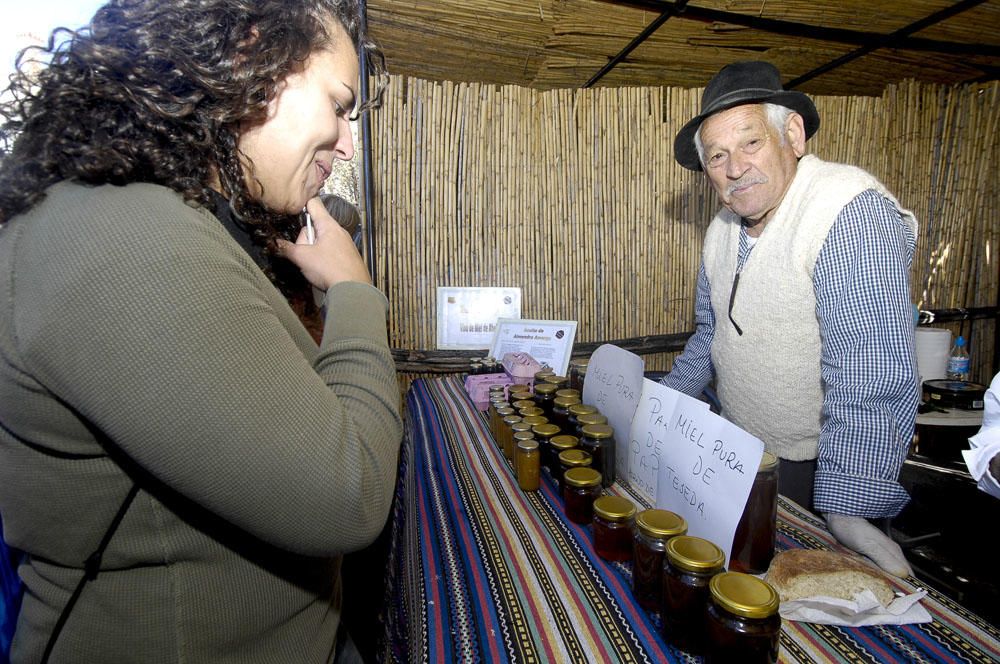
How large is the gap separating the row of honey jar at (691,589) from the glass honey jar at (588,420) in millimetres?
333

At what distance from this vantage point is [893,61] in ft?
9.48

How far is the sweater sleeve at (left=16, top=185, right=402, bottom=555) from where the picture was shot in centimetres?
46

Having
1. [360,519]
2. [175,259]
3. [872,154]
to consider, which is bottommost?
[360,519]

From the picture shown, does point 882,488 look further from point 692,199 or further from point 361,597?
point 692,199

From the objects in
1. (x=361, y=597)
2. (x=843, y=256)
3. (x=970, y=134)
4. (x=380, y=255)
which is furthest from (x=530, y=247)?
(x=970, y=134)

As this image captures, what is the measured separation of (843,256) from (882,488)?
0.66m

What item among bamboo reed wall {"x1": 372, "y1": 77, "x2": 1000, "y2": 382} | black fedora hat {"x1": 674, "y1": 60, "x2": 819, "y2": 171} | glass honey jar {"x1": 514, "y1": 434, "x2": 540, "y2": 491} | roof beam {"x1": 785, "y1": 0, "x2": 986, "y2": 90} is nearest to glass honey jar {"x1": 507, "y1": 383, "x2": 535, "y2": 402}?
glass honey jar {"x1": 514, "y1": 434, "x2": 540, "y2": 491}

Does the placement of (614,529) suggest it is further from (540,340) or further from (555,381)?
(540,340)

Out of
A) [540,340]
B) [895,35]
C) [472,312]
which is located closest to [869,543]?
[540,340]

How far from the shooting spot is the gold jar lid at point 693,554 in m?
0.67

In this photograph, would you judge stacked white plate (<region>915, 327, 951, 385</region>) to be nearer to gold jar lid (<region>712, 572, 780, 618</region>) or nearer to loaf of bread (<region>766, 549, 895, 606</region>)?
loaf of bread (<region>766, 549, 895, 606</region>)

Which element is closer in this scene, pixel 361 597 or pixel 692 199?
pixel 361 597

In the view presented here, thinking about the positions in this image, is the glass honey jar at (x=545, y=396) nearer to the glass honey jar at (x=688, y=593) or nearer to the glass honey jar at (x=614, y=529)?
the glass honey jar at (x=614, y=529)

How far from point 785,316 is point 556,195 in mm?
1680
